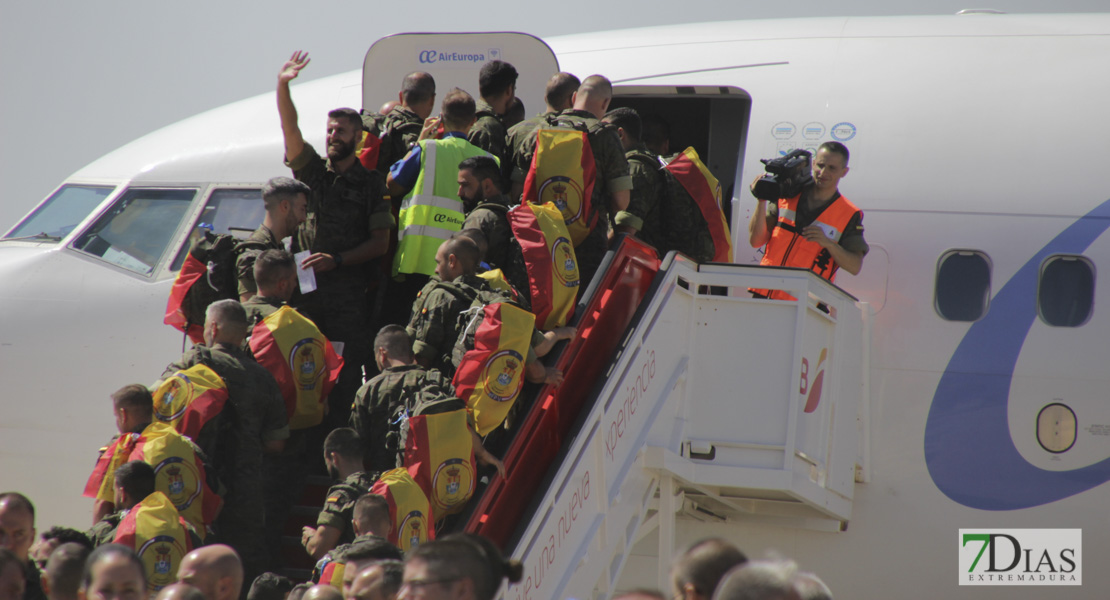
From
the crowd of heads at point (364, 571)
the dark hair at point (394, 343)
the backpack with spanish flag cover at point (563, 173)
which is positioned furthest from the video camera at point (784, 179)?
the crowd of heads at point (364, 571)

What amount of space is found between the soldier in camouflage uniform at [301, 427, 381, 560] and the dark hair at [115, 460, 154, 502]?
76 cm

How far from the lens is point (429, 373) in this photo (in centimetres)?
552

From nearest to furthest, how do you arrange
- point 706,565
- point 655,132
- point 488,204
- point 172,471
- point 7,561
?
point 706,565 < point 7,561 < point 172,471 < point 488,204 < point 655,132

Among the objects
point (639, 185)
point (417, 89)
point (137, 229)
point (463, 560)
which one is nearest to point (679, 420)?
point (639, 185)

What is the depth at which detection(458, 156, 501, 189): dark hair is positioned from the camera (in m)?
6.48

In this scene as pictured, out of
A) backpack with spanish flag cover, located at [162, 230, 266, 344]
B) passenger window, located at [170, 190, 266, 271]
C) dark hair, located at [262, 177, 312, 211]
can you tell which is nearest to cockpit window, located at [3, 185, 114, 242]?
passenger window, located at [170, 190, 266, 271]

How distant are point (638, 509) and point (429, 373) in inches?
62.9

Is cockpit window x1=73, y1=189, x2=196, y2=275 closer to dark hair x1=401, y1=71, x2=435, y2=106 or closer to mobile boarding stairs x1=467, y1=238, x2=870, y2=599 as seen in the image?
dark hair x1=401, y1=71, x2=435, y2=106

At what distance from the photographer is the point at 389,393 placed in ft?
18.3

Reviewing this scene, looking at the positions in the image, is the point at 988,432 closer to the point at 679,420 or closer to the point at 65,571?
the point at 679,420

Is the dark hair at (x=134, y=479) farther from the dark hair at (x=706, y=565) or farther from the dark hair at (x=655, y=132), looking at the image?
the dark hair at (x=655, y=132)

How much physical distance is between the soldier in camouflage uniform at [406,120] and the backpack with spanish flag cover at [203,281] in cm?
113

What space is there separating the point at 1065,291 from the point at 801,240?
67.5 inches

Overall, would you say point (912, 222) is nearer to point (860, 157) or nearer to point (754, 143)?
point (860, 157)
